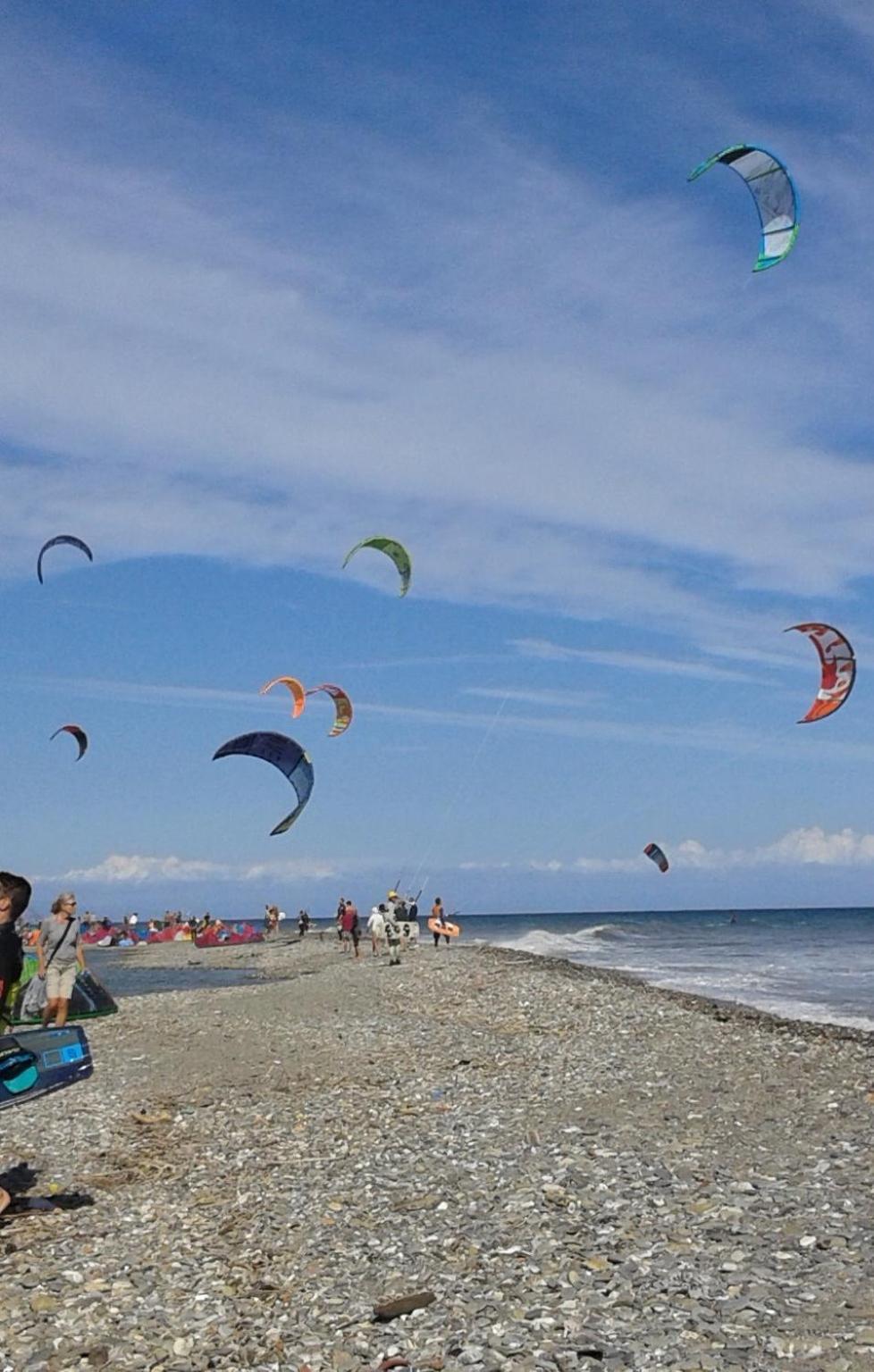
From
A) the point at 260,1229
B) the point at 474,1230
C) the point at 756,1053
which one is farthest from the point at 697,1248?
the point at 756,1053

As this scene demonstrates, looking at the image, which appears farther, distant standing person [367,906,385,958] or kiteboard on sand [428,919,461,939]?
kiteboard on sand [428,919,461,939]

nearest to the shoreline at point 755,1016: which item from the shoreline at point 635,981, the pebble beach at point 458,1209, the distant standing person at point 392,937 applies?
the shoreline at point 635,981

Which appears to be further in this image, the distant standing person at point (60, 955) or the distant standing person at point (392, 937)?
the distant standing person at point (392, 937)

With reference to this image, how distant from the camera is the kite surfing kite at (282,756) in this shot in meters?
29.2

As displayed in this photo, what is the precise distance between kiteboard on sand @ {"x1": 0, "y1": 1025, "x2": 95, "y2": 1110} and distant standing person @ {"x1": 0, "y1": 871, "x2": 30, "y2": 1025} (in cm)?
31

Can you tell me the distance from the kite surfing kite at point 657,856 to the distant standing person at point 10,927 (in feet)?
136

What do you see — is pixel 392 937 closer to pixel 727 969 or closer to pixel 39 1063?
pixel 727 969

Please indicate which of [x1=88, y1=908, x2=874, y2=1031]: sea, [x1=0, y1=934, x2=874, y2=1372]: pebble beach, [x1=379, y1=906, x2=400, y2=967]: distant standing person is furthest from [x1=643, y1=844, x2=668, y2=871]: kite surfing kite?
[x1=0, y1=934, x2=874, y2=1372]: pebble beach

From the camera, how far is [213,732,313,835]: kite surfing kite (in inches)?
1149

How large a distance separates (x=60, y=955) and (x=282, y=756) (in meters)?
18.6

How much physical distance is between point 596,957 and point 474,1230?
39994mm

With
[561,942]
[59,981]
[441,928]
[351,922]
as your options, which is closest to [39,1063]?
[59,981]

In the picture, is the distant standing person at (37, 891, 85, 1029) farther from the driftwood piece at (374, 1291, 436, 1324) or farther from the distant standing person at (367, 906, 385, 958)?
the distant standing person at (367, 906, 385, 958)

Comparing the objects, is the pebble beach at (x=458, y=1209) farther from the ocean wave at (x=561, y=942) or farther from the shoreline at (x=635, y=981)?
the ocean wave at (x=561, y=942)
